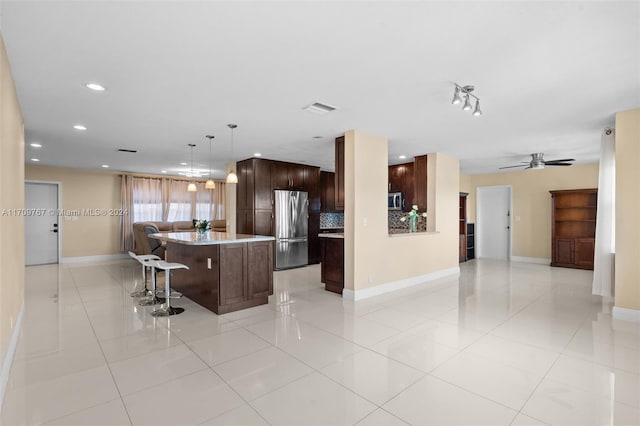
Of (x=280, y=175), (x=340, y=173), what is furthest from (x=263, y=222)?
(x=340, y=173)

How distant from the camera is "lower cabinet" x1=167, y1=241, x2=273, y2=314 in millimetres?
4016

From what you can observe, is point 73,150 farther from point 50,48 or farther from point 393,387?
point 393,387

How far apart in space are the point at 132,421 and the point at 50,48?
2661 mm

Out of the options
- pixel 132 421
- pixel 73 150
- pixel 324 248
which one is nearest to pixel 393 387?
pixel 132 421

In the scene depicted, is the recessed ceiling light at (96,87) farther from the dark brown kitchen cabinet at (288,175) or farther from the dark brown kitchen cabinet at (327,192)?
the dark brown kitchen cabinet at (327,192)

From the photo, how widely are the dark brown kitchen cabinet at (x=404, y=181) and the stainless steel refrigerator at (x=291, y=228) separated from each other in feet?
6.81

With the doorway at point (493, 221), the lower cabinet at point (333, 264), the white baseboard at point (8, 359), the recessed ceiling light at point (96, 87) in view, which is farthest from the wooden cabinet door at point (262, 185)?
the doorway at point (493, 221)

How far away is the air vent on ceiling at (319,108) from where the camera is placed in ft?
11.6

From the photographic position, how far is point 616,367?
8.59 ft

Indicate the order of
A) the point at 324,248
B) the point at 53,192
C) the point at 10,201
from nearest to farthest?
the point at 10,201 < the point at 324,248 < the point at 53,192

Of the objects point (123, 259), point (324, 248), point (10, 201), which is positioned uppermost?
point (10, 201)

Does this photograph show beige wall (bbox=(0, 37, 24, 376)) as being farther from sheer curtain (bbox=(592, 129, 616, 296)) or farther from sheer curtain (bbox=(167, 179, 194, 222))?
sheer curtain (bbox=(167, 179, 194, 222))

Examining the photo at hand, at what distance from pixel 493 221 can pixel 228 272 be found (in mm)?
7896

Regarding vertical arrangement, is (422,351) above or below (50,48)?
below
